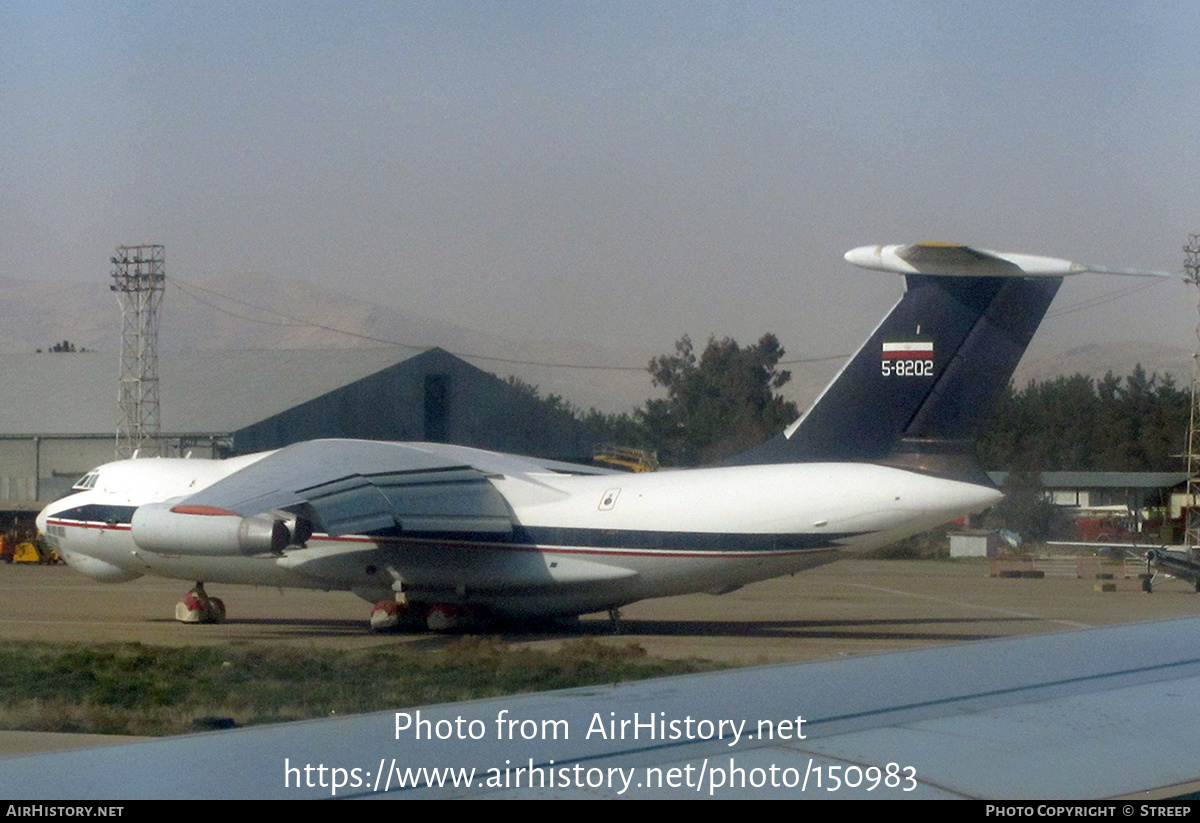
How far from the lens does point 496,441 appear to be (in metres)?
34.9

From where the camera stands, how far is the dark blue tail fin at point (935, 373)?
15805mm

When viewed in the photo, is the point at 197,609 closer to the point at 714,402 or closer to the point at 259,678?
the point at 259,678

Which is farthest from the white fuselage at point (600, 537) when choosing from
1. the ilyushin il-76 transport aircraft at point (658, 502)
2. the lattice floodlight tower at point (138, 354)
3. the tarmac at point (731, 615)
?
the lattice floodlight tower at point (138, 354)

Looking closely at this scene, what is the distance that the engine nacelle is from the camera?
48.5 feet

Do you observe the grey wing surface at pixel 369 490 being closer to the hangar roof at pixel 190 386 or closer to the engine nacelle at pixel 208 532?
the engine nacelle at pixel 208 532

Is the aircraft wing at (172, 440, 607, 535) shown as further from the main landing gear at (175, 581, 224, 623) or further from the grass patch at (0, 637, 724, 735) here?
the main landing gear at (175, 581, 224, 623)

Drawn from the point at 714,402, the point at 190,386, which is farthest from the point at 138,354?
the point at 714,402

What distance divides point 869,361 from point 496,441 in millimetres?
19639

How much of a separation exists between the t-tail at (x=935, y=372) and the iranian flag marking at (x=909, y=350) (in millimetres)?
13

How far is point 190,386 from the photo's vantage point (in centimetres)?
3812

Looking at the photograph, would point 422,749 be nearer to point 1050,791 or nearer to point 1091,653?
point 1050,791
